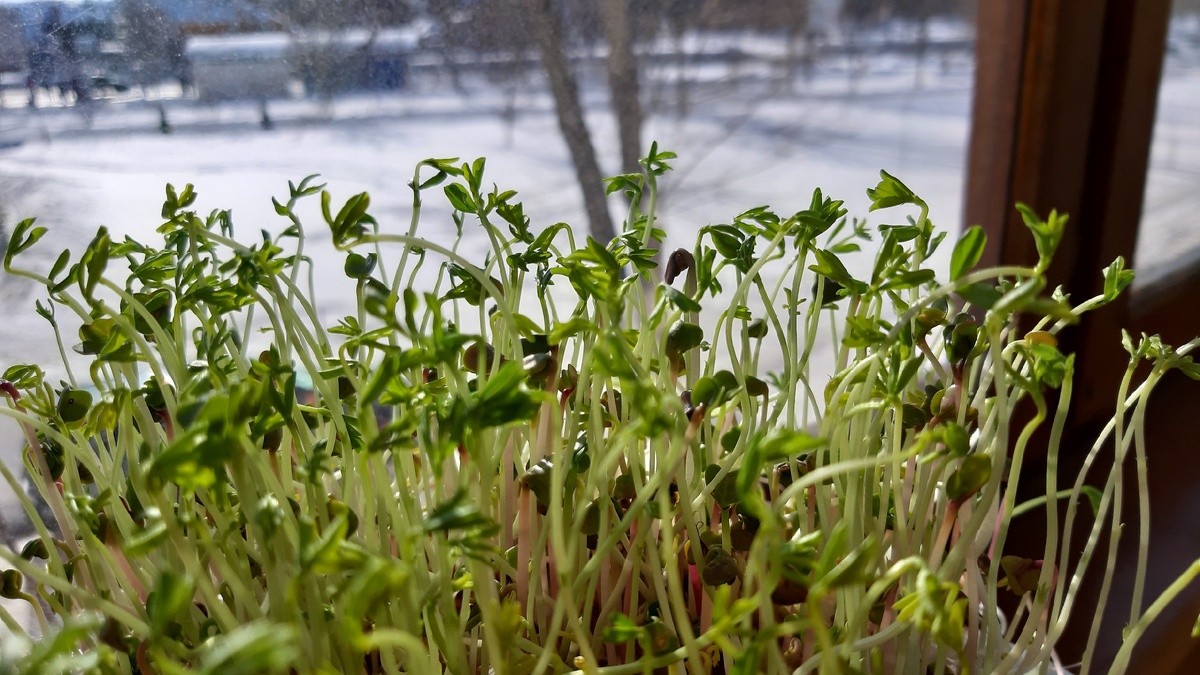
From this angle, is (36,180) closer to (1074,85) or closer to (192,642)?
(192,642)

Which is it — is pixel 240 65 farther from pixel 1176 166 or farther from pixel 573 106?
pixel 1176 166

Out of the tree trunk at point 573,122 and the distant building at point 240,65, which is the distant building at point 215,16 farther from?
the tree trunk at point 573,122

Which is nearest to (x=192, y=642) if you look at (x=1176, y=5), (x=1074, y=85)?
(x=1074, y=85)

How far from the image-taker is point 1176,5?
1302 mm

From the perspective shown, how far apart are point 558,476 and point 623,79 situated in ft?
2.24

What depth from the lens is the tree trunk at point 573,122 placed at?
33.2 inches

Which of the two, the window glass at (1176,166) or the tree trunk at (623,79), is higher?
the tree trunk at (623,79)

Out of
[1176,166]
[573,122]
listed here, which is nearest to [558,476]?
[573,122]

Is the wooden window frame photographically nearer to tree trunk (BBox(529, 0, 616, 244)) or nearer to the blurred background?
the blurred background

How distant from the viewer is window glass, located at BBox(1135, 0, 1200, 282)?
1.41m

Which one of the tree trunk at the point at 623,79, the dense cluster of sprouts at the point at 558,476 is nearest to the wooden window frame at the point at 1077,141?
the tree trunk at the point at 623,79

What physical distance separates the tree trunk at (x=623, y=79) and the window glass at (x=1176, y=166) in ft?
2.90

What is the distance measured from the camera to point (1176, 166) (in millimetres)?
1542

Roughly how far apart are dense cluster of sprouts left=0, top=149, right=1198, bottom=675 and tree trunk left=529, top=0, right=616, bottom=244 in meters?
0.37
